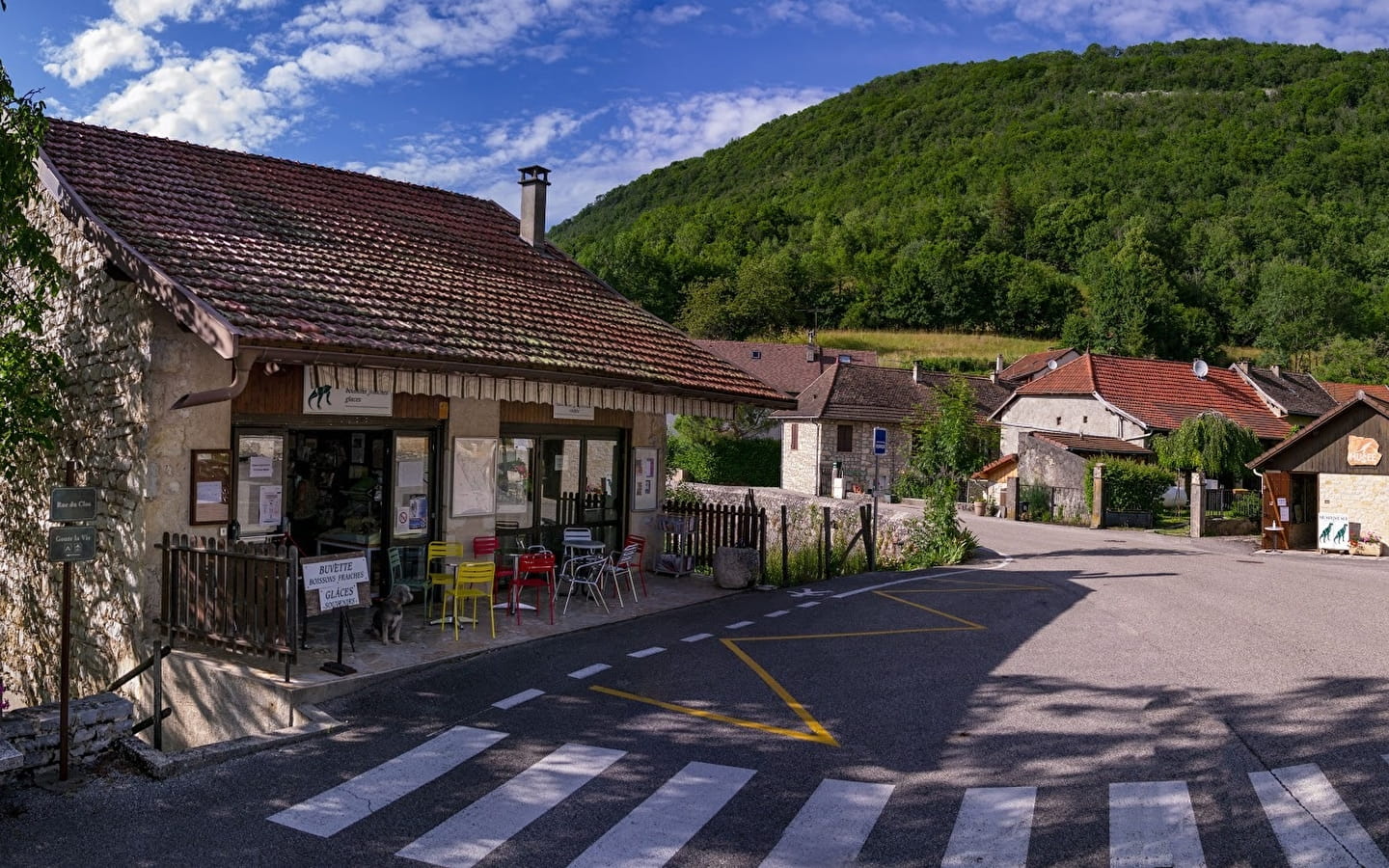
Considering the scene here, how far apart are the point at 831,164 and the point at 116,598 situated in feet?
421

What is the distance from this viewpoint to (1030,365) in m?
66.6

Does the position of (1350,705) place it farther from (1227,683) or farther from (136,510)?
(136,510)

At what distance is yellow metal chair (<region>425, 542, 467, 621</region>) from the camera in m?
10.6

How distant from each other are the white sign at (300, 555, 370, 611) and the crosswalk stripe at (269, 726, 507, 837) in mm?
2245

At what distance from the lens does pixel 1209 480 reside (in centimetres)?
3078

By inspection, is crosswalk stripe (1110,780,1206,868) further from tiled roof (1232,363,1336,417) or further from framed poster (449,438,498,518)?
tiled roof (1232,363,1336,417)

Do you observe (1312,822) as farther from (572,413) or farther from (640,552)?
(572,413)

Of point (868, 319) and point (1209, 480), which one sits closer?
point (1209, 480)

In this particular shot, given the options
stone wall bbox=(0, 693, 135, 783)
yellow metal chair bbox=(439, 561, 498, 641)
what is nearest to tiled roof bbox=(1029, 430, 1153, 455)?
yellow metal chair bbox=(439, 561, 498, 641)

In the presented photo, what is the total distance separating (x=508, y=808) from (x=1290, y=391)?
49.6 meters

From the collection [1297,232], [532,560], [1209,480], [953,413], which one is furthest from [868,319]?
[532,560]

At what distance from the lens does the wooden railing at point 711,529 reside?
14.8 m

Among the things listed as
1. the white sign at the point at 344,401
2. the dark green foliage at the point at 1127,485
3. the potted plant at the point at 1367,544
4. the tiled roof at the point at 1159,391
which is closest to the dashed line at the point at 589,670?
the white sign at the point at 344,401

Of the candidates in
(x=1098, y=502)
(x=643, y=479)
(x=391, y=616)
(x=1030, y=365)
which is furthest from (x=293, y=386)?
A: (x=1030, y=365)
